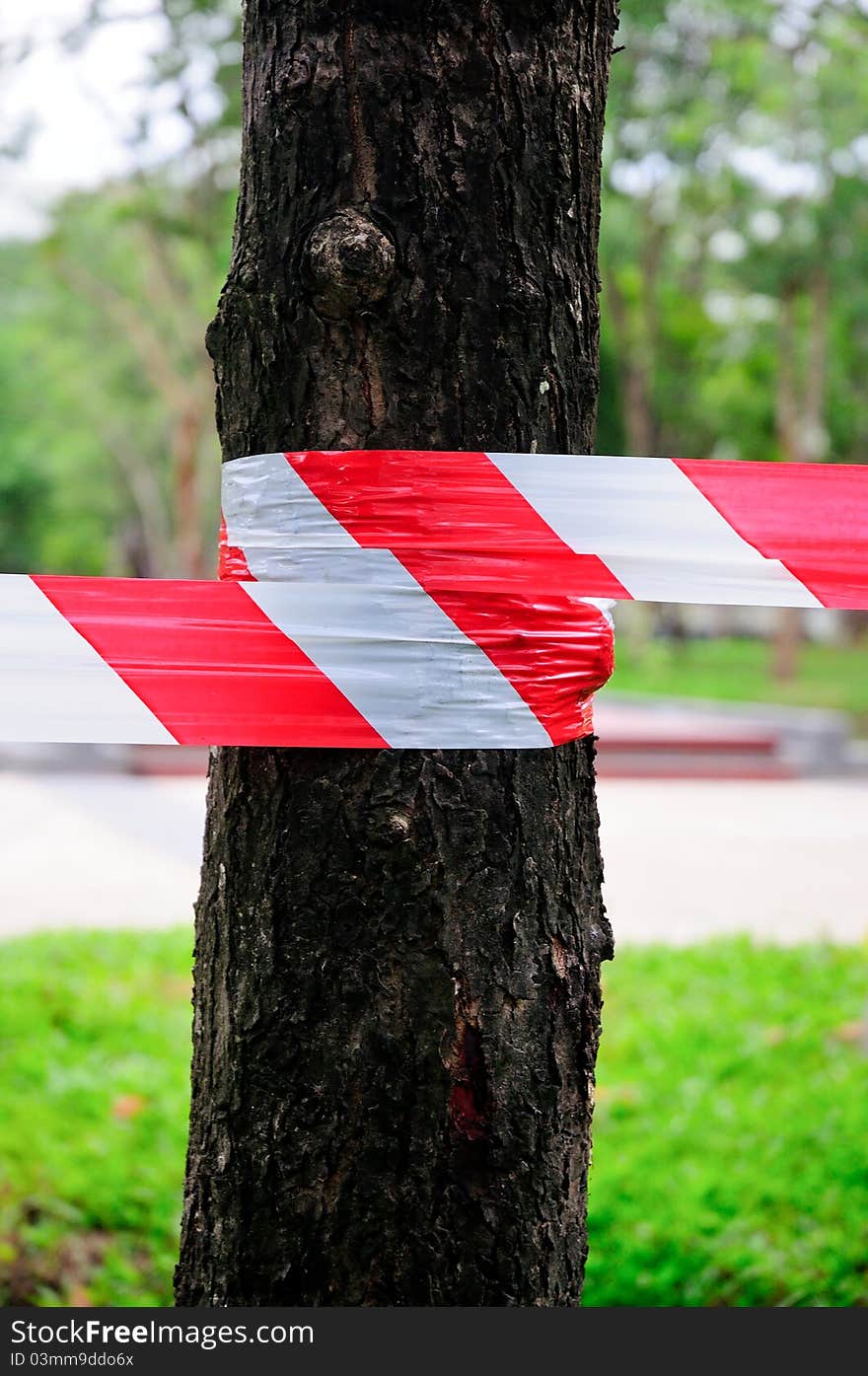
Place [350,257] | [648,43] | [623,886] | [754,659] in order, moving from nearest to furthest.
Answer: [350,257]
[623,886]
[648,43]
[754,659]

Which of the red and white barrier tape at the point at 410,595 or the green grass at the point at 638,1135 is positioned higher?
the red and white barrier tape at the point at 410,595

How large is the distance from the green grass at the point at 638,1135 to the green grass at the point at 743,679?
51.9ft

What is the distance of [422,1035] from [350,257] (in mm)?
874

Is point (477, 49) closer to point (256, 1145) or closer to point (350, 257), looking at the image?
point (350, 257)

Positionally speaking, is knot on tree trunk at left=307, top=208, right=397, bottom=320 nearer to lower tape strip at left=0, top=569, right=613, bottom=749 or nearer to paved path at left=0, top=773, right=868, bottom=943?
lower tape strip at left=0, top=569, right=613, bottom=749

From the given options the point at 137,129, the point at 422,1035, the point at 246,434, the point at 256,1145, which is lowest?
the point at 256,1145

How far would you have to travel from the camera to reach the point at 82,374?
24.4 meters

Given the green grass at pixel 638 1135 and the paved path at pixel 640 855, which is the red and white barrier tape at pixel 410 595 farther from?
the paved path at pixel 640 855

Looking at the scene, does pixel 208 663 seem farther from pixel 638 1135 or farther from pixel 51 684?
pixel 638 1135

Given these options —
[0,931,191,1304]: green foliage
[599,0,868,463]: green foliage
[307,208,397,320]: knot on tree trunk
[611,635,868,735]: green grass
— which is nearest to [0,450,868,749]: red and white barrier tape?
[307,208,397,320]: knot on tree trunk

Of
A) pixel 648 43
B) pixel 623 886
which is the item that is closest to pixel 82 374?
pixel 648 43

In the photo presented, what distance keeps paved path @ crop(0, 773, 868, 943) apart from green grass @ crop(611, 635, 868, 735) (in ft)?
27.2

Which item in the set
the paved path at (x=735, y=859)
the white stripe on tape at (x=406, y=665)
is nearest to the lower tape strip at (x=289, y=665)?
the white stripe on tape at (x=406, y=665)

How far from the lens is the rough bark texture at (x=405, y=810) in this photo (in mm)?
1484
